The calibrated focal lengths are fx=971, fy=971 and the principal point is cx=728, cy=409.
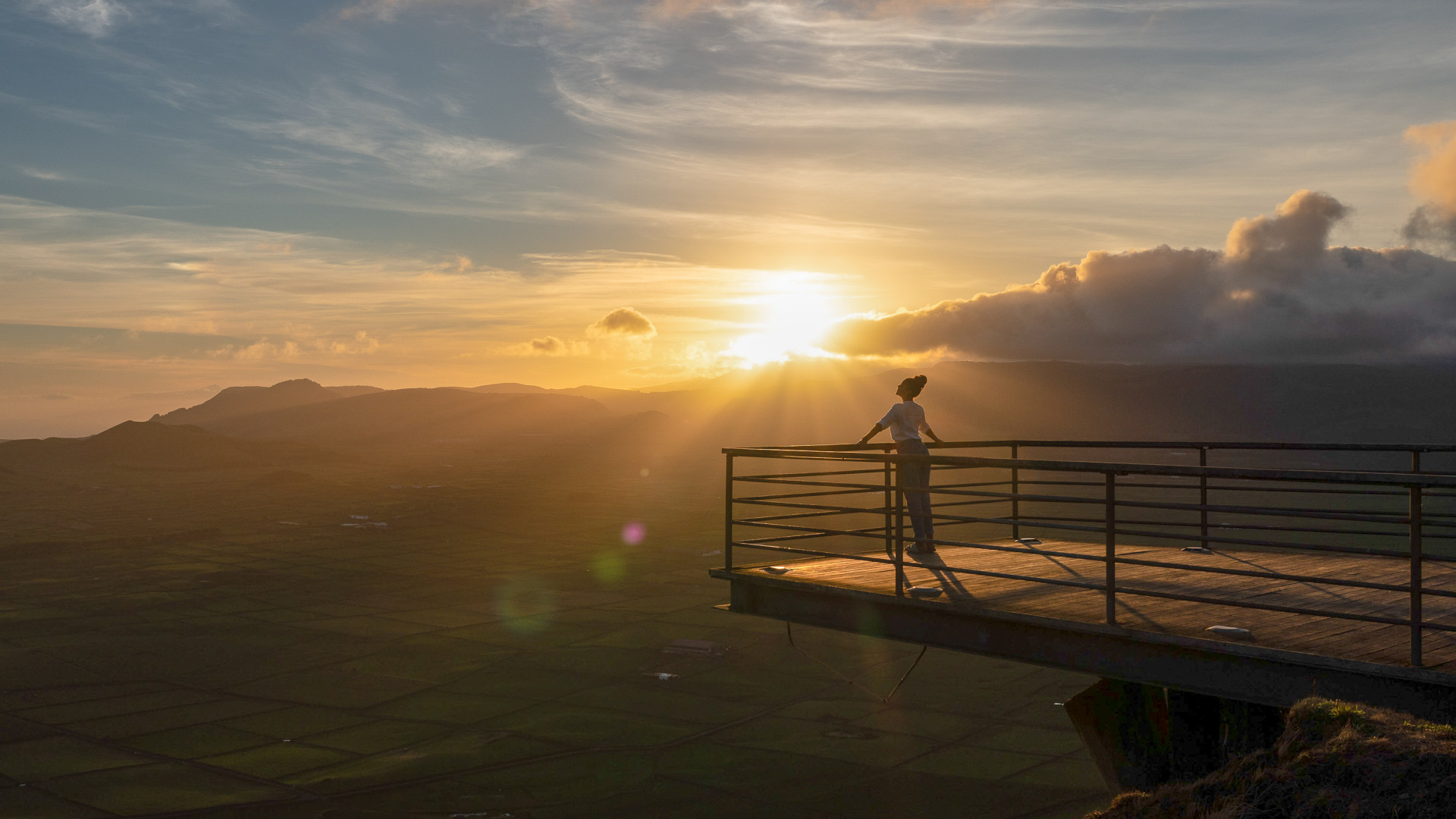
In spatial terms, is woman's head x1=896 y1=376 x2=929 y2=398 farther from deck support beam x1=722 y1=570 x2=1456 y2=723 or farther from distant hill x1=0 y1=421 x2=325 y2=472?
distant hill x1=0 y1=421 x2=325 y2=472

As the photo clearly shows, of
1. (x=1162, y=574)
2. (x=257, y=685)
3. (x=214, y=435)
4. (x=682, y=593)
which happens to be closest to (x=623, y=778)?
(x=1162, y=574)

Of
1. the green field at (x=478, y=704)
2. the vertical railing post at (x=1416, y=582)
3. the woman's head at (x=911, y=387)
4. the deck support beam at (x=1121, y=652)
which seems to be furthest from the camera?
the green field at (x=478, y=704)

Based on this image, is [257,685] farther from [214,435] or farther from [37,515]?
[214,435]

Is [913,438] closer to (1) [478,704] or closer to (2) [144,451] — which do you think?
(1) [478,704]

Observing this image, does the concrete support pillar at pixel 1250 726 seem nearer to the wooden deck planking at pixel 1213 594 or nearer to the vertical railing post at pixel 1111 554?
the wooden deck planking at pixel 1213 594

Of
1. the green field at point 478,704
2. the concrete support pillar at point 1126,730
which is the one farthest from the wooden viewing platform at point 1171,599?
the green field at point 478,704

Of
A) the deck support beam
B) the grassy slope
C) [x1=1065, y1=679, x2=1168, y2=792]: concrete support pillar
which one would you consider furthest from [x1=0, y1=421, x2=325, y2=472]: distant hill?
the grassy slope

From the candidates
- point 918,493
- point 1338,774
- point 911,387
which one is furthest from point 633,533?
point 1338,774
